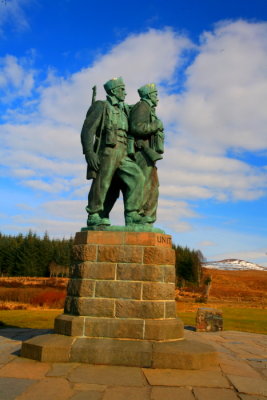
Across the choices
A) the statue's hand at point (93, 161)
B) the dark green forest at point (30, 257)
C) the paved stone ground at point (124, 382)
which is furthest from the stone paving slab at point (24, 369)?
the dark green forest at point (30, 257)

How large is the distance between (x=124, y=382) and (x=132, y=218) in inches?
116

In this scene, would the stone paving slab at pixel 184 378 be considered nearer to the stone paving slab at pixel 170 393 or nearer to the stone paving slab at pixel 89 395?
the stone paving slab at pixel 170 393

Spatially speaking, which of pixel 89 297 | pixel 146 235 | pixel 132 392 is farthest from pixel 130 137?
pixel 132 392

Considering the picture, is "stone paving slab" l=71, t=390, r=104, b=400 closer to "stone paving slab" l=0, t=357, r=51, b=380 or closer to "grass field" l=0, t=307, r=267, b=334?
"stone paving slab" l=0, t=357, r=51, b=380

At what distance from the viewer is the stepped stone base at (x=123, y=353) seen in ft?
17.7

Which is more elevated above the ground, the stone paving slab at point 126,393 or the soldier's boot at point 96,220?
the soldier's boot at point 96,220

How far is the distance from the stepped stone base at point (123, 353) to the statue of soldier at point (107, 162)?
2.12 m

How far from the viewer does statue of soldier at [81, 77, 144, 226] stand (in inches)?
272

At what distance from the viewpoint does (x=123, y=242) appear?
641 centimetres

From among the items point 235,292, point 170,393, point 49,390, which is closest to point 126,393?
point 170,393

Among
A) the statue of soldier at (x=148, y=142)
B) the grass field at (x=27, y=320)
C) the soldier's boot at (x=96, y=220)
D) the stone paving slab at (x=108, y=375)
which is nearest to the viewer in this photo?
the stone paving slab at (x=108, y=375)

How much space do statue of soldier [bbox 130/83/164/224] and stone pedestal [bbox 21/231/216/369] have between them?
0.99m

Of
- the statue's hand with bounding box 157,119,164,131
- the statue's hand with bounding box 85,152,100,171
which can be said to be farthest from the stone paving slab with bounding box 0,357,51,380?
the statue's hand with bounding box 157,119,164,131

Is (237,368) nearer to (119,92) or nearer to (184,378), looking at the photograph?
(184,378)
